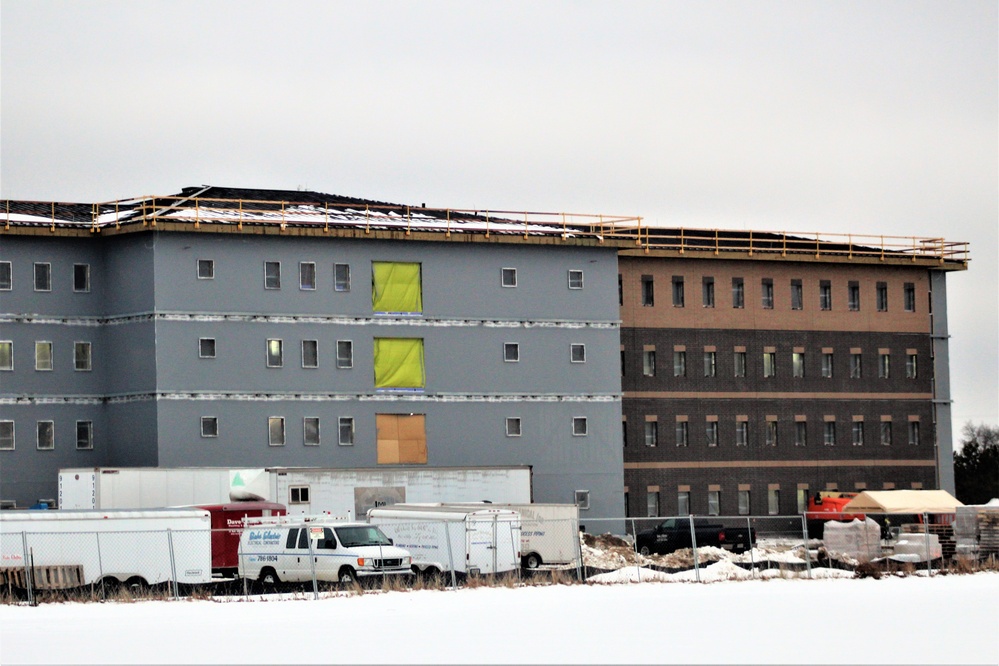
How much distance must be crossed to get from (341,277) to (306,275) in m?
1.55

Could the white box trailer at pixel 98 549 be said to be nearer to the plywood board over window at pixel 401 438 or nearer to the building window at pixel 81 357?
the building window at pixel 81 357

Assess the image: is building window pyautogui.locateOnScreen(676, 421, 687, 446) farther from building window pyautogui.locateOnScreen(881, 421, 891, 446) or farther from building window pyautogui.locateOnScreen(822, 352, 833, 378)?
building window pyautogui.locateOnScreen(881, 421, 891, 446)

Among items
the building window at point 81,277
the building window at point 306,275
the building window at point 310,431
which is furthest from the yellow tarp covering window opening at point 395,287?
the building window at point 81,277

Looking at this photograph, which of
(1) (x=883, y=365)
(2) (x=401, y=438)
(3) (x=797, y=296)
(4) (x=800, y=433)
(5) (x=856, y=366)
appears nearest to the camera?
(2) (x=401, y=438)

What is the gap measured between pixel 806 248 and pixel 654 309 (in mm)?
10625

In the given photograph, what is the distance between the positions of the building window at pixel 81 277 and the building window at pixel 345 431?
38.7 ft

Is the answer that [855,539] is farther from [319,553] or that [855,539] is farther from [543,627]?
[543,627]

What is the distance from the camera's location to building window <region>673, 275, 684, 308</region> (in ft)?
242

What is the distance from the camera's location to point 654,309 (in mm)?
73188

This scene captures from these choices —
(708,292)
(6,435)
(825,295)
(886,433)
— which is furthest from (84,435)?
(886,433)

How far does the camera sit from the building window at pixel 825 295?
7675 cm

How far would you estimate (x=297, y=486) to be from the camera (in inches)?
2322

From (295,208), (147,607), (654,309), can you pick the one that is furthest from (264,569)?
(654,309)

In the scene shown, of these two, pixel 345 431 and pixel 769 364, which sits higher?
pixel 769 364
